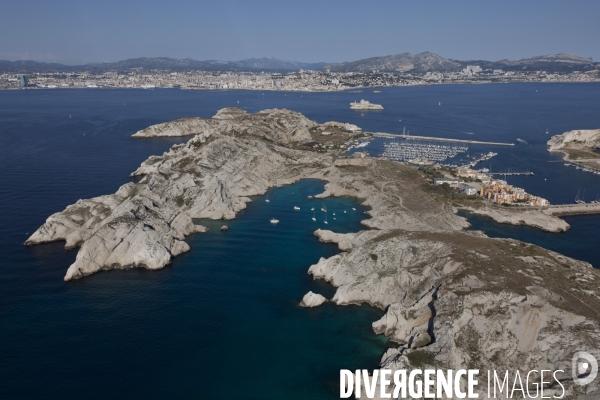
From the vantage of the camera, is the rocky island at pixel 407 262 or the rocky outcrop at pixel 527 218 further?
the rocky outcrop at pixel 527 218

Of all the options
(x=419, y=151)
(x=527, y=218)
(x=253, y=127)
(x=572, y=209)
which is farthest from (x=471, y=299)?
(x=419, y=151)

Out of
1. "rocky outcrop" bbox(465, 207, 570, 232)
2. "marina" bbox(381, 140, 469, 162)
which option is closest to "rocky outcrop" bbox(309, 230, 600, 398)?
"rocky outcrop" bbox(465, 207, 570, 232)

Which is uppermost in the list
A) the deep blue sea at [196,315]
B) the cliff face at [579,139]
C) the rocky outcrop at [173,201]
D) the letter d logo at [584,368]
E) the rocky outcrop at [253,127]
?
the rocky outcrop at [253,127]

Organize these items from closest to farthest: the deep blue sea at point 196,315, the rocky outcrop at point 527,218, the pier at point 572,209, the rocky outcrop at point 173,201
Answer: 1. the deep blue sea at point 196,315
2. the rocky outcrop at point 173,201
3. the rocky outcrop at point 527,218
4. the pier at point 572,209

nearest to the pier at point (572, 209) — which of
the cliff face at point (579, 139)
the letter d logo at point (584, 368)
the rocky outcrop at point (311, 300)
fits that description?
the letter d logo at point (584, 368)

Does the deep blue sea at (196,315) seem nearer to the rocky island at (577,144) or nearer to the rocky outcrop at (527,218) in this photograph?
the rocky outcrop at (527,218)

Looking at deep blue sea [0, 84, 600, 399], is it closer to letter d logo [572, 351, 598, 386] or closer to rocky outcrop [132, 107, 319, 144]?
letter d logo [572, 351, 598, 386]

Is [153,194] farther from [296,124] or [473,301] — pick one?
[296,124]
